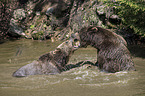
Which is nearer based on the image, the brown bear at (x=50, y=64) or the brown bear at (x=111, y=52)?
the brown bear at (x=111, y=52)

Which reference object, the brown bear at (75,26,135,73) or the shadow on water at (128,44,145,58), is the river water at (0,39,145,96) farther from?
the shadow on water at (128,44,145,58)

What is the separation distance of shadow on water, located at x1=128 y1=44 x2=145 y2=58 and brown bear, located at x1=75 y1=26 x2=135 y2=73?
211cm

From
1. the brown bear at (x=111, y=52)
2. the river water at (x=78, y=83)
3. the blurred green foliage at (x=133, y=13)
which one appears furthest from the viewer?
the blurred green foliage at (x=133, y=13)

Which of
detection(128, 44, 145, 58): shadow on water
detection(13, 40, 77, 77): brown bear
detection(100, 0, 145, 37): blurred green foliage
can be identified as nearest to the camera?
detection(13, 40, 77, 77): brown bear

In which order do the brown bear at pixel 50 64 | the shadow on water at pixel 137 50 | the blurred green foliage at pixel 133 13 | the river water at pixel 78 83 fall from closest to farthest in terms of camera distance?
the river water at pixel 78 83, the brown bear at pixel 50 64, the blurred green foliage at pixel 133 13, the shadow on water at pixel 137 50

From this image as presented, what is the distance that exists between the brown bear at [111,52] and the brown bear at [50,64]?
80cm

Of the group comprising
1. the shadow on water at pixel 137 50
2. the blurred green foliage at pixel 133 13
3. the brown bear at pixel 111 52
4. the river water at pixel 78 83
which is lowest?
the shadow on water at pixel 137 50

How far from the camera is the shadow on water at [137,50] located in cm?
739

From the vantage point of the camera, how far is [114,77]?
4953mm

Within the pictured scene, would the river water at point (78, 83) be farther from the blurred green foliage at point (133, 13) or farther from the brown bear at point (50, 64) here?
the blurred green foliage at point (133, 13)

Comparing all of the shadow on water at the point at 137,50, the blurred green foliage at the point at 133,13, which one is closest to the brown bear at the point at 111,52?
the blurred green foliage at the point at 133,13

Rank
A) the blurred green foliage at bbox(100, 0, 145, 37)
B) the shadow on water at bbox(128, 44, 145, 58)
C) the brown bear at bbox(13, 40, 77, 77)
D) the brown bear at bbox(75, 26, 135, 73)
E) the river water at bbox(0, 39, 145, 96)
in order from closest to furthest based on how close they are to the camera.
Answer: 1. the river water at bbox(0, 39, 145, 96)
2. the brown bear at bbox(75, 26, 135, 73)
3. the brown bear at bbox(13, 40, 77, 77)
4. the blurred green foliage at bbox(100, 0, 145, 37)
5. the shadow on water at bbox(128, 44, 145, 58)

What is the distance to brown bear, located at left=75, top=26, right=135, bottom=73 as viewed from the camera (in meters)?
5.36

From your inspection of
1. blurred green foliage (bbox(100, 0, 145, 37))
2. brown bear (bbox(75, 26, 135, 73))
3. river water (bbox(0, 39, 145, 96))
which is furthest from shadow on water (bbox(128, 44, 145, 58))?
brown bear (bbox(75, 26, 135, 73))
